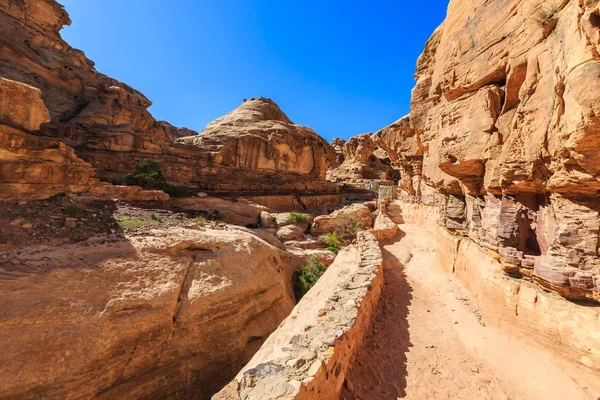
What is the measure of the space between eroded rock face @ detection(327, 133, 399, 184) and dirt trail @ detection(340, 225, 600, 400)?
139ft

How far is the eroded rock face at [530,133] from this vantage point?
388 cm

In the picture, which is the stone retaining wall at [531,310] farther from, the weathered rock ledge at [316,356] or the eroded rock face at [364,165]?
the eroded rock face at [364,165]

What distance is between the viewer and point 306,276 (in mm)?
12625

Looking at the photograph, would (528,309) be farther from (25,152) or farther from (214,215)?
(25,152)

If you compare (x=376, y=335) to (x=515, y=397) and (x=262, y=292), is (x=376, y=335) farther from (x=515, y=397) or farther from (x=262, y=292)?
(x=262, y=292)

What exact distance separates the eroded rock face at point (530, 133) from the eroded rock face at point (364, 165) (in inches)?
1592

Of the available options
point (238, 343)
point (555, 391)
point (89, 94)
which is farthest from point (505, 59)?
point (89, 94)

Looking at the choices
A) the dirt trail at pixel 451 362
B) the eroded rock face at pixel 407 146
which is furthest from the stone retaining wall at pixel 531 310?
the eroded rock face at pixel 407 146

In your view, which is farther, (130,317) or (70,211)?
(70,211)

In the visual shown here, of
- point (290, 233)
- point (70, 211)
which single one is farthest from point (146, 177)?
point (290, 233)

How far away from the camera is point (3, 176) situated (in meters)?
10.7

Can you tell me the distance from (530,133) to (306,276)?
33.8 feet

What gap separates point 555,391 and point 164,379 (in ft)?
28.6

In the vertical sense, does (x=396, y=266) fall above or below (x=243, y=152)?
below
